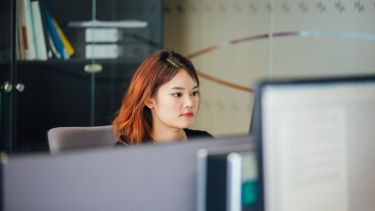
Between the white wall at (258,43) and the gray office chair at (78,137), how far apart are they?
156 cm

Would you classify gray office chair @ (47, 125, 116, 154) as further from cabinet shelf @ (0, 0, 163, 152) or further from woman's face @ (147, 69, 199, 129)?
cabinet shelf @ (0, 0, 163, 152)

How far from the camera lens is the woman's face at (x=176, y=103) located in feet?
7.70

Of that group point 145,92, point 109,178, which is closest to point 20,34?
point 145,92

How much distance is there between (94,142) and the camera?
2445 mm

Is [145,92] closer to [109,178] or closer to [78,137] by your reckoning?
[78,137]

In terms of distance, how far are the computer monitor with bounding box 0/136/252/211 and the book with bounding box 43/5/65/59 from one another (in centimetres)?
270

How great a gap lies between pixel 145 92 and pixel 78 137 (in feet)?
0.91

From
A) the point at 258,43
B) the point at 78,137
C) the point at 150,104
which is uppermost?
the point at 258,43

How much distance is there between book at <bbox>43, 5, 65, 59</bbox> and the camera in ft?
12.8

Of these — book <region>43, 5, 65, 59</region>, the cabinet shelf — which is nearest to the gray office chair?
the cabinet shelf

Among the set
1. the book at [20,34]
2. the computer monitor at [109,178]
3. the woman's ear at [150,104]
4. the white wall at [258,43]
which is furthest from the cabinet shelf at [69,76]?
the computer monitor at [109,178]

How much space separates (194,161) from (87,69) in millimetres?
2831

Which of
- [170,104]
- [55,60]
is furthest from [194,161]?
[55,60]

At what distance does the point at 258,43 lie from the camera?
429 cm
